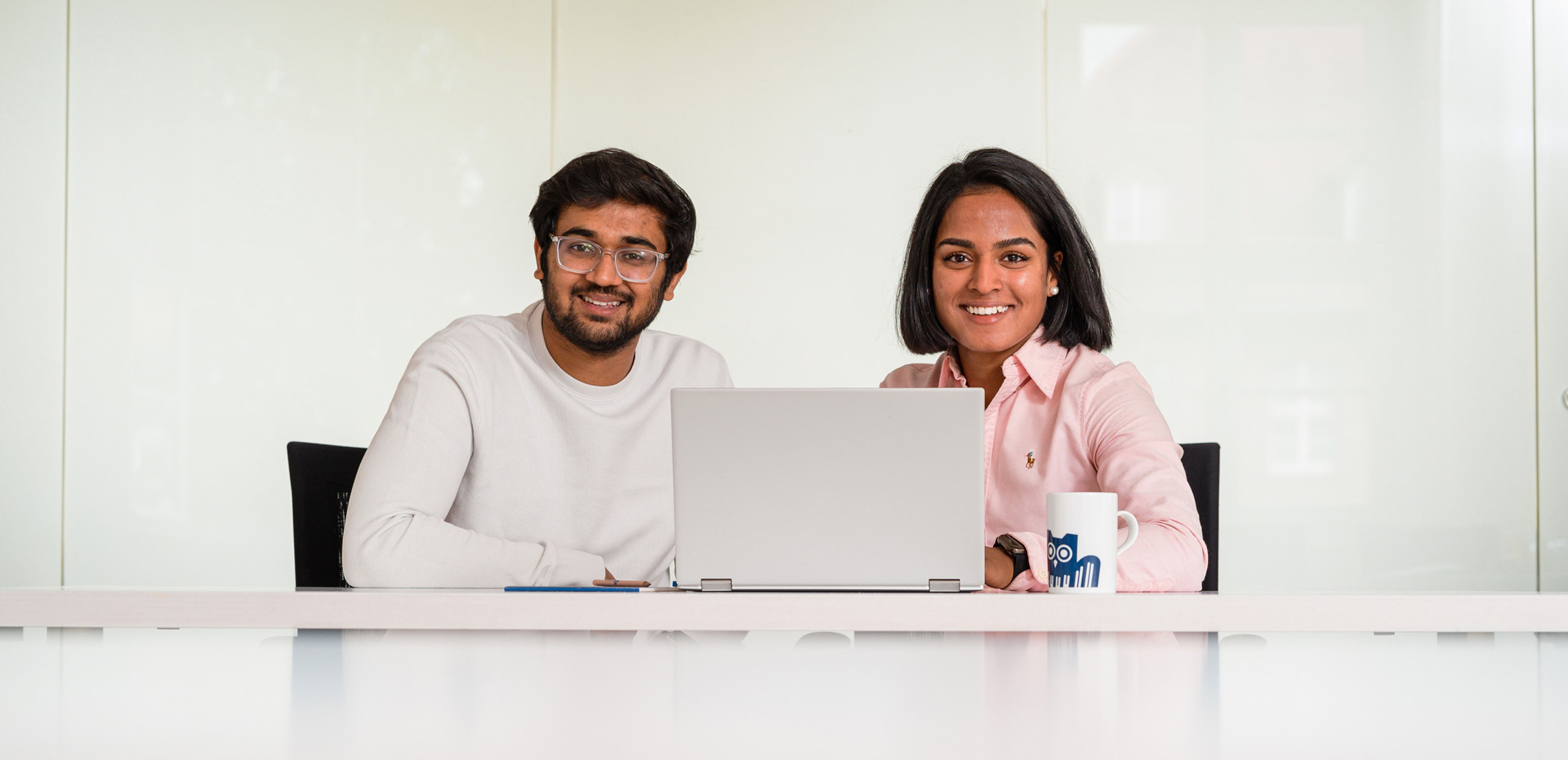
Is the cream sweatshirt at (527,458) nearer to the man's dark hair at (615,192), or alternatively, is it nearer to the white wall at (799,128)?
the man's dark hair at (615,192)

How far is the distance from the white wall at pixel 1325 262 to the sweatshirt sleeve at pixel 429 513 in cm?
223

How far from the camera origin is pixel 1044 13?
11.8 feet

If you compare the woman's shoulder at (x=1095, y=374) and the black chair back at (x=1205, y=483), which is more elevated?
the woman's shoulder at (x=1095, y=374)

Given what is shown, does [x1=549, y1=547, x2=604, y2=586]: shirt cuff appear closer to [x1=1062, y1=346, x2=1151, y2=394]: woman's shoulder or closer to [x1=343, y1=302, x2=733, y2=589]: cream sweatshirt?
[x1=343, y1=302, x2=733, y2=589]: cream sweatshirt

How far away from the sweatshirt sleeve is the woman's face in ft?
2.71

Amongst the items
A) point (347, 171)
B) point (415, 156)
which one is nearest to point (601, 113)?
point (415, 156)

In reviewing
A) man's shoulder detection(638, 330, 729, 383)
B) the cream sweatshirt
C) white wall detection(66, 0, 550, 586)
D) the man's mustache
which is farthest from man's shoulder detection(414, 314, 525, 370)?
white wall detection(66, 0, 550, 586)

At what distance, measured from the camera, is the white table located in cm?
→ 106

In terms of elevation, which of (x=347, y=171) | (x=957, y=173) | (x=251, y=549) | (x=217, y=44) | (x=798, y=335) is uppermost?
(x=217, y=44)

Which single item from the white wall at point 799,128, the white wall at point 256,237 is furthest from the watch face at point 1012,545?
the white wall at point 256,237

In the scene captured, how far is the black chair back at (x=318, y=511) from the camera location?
2.00m

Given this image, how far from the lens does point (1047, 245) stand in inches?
84.0

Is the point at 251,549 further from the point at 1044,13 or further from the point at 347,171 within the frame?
the point at 1044,13

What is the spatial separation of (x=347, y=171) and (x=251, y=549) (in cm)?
125
